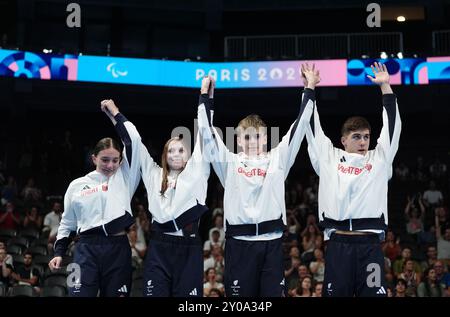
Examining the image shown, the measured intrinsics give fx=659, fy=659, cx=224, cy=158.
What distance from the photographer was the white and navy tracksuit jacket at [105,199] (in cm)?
639

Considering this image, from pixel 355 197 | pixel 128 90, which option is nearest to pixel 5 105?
pixel 128 90

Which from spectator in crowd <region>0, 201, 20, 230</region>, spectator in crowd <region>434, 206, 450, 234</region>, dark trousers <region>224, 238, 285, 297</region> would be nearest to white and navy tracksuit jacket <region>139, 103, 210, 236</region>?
dark trousers <region>224, 238, 285, 297</region>

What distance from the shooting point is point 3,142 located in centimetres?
2059

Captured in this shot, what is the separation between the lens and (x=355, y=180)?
247 inches

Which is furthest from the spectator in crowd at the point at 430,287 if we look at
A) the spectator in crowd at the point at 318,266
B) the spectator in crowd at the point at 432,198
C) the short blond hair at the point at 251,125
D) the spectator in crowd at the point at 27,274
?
the spectator in crowd at the point at 27,274

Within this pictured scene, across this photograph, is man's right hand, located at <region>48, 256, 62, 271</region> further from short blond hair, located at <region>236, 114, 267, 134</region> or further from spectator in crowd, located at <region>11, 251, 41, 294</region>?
spectator in crowd, located at <region>11, 251, 41, 294</region>

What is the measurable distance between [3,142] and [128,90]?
5.06 metres

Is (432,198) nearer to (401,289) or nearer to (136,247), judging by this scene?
(401,289)

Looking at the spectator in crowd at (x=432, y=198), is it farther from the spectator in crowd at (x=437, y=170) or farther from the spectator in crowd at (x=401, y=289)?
the spectator in crowd at (x=401, y=289)

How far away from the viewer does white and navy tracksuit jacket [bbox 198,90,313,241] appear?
6.23m

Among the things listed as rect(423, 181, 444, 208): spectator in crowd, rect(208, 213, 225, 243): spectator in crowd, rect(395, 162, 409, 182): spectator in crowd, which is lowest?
rect(208, 213, 225, 243): spectator in crowd

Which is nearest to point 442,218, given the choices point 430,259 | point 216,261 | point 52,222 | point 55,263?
point 430,259

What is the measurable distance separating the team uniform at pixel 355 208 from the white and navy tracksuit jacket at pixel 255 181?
0.97 ft

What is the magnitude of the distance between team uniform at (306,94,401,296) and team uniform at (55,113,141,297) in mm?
1865
